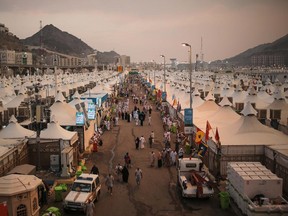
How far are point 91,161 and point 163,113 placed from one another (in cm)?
1936

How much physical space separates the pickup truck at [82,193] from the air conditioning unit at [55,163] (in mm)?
3976

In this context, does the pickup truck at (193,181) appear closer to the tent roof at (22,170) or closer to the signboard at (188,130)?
the tent roof at (22,170)

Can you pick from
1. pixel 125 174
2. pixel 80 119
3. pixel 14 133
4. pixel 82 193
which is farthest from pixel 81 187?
pixel 80 119

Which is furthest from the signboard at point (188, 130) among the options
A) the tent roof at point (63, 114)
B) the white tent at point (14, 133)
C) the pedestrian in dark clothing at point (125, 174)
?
the white tent at point (14, 133)

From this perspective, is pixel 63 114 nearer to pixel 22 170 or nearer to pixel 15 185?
pixel 22 170

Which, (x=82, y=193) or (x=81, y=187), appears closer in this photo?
(x=82, y=193)

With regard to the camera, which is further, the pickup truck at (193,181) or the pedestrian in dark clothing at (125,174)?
the pedestrian in dark clothing at (125,174)

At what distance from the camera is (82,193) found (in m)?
13.8

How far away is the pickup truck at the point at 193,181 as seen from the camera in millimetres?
14469

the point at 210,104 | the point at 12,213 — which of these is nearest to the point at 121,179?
the point at 12,213

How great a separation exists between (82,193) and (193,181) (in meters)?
4.84

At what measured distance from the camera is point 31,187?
11.9 metres

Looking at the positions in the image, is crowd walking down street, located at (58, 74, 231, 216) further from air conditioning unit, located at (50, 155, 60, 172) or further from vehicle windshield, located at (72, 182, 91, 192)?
air conditioning unit, located at (50, 155, 60, 172)

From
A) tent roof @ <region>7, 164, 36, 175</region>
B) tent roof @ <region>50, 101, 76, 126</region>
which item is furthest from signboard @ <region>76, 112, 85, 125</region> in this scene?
tent roof @ <region>7, 164, 36, 175</region>
